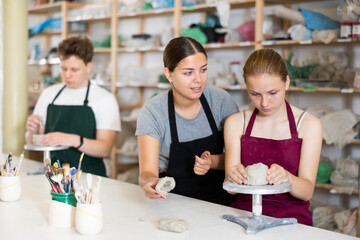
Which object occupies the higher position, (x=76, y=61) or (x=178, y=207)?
(x=76, y=61)

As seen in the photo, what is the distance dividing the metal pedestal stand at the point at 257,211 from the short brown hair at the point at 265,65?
0.54 m

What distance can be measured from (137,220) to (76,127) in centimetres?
156

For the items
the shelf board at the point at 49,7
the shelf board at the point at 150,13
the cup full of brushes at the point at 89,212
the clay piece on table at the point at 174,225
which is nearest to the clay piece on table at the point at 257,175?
the clay piece on table at the point at 174,225

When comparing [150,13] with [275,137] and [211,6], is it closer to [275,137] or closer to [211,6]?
[211,6]

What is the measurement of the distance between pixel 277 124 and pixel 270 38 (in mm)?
2219

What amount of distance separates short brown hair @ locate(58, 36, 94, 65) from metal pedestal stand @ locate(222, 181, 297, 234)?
185cm

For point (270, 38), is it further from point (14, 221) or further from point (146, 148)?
point (14, 221)

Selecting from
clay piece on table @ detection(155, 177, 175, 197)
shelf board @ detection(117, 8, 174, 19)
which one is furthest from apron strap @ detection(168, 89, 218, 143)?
shelf board @ detection(117, 8, 174, 19)

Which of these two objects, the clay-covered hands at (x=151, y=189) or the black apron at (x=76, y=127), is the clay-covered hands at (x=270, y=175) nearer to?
the clay-covered hands at (x=151, y=189)

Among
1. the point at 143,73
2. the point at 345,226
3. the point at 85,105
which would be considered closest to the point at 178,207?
the point at 85,105

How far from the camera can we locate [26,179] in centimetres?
245

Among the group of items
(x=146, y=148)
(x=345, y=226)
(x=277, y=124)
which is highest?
(x=277, y=124)

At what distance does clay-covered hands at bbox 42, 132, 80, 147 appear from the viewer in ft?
9.15

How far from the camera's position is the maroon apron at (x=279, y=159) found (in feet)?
6.70
